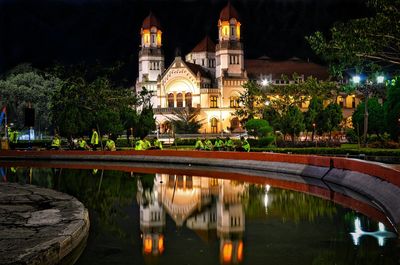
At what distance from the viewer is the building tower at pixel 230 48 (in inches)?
3740

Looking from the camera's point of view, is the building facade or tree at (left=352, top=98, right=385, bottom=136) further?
the building facade

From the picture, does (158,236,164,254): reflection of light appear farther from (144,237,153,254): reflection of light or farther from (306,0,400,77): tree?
(306,0,400,77): tree

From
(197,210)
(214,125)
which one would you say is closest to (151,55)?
(214,125)

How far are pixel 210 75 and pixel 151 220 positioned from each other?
284ft

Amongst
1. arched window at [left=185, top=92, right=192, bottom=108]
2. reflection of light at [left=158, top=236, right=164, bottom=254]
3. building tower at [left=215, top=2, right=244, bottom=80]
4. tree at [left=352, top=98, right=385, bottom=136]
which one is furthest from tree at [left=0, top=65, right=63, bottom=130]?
reflection of light at [left=158, top=236, right=164, bottom=254]

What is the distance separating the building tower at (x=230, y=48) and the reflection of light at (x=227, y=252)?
272 feet

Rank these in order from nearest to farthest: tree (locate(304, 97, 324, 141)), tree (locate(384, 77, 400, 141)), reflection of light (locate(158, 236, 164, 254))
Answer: reflection of light (locate(158, 236, 164, 254)) → tree (locate(384, 77, 400, 141)) → tree (locate(304, 97, 324, 141))

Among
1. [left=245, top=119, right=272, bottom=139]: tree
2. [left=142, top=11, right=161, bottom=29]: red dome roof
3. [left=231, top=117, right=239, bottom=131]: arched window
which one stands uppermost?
[left=142, top=11, right=161, bottom=29]: red dome roof

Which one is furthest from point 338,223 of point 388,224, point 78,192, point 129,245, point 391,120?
point 391,120

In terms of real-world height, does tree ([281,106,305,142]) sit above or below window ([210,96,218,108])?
below

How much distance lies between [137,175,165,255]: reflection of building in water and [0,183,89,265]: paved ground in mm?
1401

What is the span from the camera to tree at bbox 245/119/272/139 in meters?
50.4

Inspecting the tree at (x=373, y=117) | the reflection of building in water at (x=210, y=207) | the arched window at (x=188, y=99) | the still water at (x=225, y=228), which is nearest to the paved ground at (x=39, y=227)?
the still water at (x=225, y=228)

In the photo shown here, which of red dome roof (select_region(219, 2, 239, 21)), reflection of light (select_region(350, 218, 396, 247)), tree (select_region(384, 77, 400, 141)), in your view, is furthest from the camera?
red dome roof (select_region(219, 2, 239, 21))
